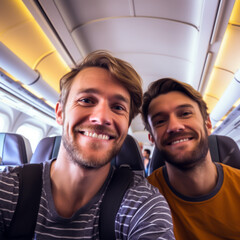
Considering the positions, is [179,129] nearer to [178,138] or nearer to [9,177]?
[178,138]

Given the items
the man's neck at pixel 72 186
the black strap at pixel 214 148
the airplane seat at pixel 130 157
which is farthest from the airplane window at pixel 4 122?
the black strap at pixel 214 148

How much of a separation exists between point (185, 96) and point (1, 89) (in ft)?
15.1

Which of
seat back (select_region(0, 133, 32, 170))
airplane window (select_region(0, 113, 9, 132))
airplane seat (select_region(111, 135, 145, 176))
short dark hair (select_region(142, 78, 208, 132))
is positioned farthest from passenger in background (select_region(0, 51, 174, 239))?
airplane window (select_region(0, 113, 9, 132))

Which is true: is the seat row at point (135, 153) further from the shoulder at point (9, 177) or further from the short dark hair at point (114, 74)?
the shoulder at point (9, 177)

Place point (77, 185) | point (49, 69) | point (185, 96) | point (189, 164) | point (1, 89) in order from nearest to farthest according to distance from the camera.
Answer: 1. point (77, 185)
2. point (189, 164)
3. point (185, 96)
4. point (1, 89)
5. point (49, 69)

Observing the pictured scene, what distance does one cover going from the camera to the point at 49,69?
4758mm

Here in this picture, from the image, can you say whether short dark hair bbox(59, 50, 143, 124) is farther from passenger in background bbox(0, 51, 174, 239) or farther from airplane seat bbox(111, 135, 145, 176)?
airplane seat bbox(111, 135, 145, 176)

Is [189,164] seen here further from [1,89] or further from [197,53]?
[1,89]

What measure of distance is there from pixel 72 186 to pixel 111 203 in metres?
0.33

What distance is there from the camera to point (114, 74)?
150 centimetres

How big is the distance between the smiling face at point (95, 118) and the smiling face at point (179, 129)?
0.55 meters

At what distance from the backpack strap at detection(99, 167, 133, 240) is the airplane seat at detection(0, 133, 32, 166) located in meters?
2.09

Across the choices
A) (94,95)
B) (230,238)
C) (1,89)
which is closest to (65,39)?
(1,89)

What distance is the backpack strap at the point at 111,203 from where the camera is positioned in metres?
1.12
